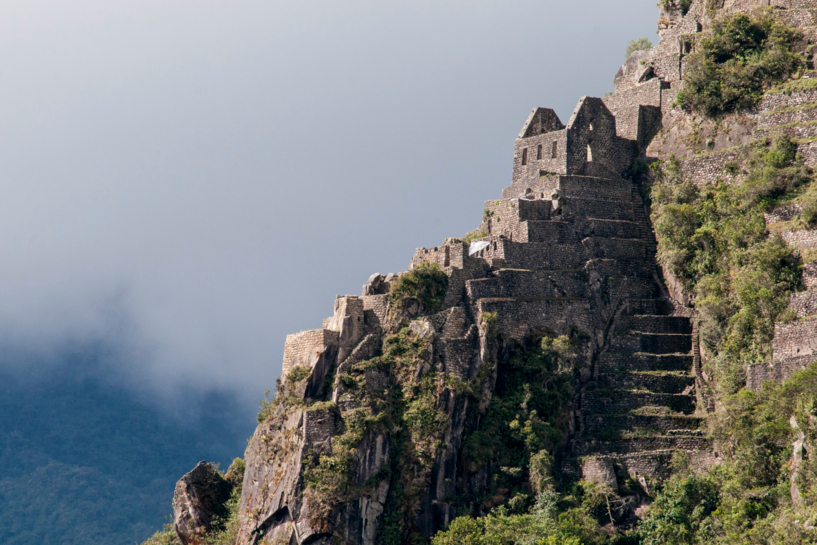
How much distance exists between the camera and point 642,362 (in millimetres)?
63750

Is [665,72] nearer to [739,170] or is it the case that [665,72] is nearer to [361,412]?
[739,170]

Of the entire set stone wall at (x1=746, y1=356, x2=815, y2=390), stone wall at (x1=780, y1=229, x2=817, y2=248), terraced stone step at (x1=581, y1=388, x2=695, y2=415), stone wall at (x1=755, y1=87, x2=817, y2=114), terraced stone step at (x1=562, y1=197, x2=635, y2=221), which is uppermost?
stone wall at (x1=755, y1=87, x2=817, y2=114)

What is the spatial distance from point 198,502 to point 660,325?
23.5 m

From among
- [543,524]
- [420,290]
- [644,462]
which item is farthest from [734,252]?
[543,524]

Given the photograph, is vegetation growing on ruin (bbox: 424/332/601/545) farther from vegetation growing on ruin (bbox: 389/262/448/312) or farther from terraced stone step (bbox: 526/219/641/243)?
terraced stone step (bbox: 526/219/641/243)

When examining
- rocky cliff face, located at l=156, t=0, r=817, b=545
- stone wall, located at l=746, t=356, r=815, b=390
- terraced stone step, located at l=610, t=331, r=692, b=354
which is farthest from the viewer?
terraced stone step, located at l=610, t=331, r=692, b=354

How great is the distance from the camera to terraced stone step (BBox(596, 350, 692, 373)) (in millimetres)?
63531

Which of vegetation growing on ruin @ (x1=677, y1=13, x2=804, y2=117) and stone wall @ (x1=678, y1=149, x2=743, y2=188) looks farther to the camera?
vegetation growing on ruin @ (x1=677, y1=13, x2=804, y2=117)

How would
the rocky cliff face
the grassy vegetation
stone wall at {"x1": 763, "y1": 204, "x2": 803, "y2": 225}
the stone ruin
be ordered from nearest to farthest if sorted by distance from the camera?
the grassy vegetation, the rocky cliff face, the stone ruin, stone wall at {"x1": 763, "y1": 204, "x2": 803, "y2": 225}

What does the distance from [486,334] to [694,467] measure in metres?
10.7

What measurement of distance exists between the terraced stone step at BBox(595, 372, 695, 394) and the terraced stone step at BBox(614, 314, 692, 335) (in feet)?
8.76

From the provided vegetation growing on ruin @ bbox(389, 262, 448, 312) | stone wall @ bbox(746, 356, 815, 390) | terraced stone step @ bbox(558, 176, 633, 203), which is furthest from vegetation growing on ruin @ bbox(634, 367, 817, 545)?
terraced stone step @ bbox(558, 176, 633, 203)

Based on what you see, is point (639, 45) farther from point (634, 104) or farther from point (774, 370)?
point (774, 370)

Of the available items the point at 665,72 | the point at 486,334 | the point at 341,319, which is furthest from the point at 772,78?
the point at 341,319
